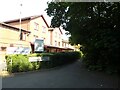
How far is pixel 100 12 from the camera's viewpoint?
14680 millimetres

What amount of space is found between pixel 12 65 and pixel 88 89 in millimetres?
8805

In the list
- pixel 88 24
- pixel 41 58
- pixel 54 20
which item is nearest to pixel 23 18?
pixel 41 58

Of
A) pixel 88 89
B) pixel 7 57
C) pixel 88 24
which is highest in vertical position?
pixel 88 24

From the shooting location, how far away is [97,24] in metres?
14.4

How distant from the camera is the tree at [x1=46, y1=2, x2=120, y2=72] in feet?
37.3

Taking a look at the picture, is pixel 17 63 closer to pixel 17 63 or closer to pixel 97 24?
pixel 17 63

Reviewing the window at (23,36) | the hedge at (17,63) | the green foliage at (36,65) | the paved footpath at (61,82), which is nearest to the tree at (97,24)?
the paved footpath at (61,82)

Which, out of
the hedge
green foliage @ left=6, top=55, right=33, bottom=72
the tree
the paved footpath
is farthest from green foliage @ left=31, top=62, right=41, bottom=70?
the paved footpath

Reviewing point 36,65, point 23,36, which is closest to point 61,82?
point 36,65

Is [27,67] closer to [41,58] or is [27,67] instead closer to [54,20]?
[41,58]

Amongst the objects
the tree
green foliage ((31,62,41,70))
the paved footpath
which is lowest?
the paved footpath

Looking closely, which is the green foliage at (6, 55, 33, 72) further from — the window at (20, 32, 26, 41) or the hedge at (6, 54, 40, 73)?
the window at (20, 32, 26, 41)

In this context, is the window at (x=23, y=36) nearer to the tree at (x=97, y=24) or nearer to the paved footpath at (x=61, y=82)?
the tree at (x=97, y=24)

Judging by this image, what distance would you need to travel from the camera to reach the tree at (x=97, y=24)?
11359 mm
